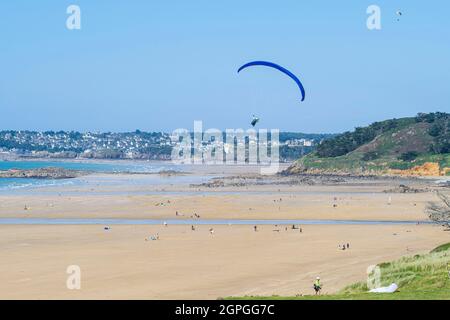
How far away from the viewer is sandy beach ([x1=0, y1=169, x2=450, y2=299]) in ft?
90.9

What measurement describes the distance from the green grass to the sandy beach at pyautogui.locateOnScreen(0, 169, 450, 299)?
1737mm

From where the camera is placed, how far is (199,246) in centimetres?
3894

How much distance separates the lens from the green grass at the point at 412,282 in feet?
64.3

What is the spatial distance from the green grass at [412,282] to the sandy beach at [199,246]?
1737 millimetres

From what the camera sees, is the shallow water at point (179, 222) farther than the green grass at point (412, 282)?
Yes

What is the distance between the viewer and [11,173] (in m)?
124

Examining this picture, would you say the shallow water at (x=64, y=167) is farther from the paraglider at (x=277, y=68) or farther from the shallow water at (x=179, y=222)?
the paraglider at (x=277, y=68)

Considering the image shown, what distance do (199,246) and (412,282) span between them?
56.6 feet

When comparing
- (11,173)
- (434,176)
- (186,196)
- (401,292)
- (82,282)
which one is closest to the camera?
(401,292)

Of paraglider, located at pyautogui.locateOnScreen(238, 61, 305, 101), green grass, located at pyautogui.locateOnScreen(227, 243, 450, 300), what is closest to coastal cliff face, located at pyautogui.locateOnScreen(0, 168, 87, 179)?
paraglider, located at pyautogui.locateOnScreen(238, 61, 305, 101)

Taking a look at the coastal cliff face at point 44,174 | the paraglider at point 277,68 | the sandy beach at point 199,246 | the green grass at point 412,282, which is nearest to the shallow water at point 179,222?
the sandy beach at point 199,246

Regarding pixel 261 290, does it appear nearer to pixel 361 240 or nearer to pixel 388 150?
pixel 361 240

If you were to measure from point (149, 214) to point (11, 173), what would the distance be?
72095 millimetres
